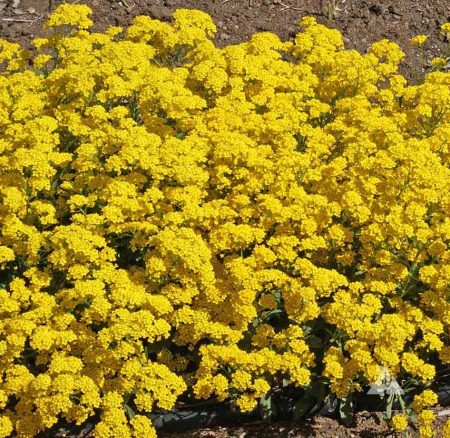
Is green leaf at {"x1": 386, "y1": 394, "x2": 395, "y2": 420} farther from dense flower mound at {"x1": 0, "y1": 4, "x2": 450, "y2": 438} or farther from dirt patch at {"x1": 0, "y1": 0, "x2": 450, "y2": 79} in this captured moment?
dirt patch at {"x1": 0, "y1": 0, "x2": 450, "y2": 79}

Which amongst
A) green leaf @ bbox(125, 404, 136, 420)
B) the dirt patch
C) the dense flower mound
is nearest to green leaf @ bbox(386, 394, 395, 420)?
the dense flower mound

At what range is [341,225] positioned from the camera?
4941mm

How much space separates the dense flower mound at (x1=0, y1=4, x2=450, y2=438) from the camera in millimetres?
4375

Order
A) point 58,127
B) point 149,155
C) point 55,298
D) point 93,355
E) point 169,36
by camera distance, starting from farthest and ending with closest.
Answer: point 169,36 → point 58,127 → point 149,155 → point 55,298 → point 93,355

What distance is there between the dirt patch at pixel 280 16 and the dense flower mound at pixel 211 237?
2420 millimetres

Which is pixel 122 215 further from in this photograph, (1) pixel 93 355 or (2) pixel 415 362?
(2) pixel 415 362

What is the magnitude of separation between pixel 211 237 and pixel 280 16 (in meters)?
4.68

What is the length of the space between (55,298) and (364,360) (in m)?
2.05

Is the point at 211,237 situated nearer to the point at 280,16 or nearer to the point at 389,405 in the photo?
the point at 389,405

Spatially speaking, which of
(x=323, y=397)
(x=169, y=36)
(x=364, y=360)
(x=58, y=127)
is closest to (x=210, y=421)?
(x=323, y=397)

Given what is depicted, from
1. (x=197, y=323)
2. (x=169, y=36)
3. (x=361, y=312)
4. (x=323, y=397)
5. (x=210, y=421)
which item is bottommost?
(x=210, y=421)

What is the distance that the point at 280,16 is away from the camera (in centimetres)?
867

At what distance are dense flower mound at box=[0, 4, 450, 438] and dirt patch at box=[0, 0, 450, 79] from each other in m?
2.42

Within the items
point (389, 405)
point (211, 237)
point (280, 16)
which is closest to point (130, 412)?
point (211, 237)
